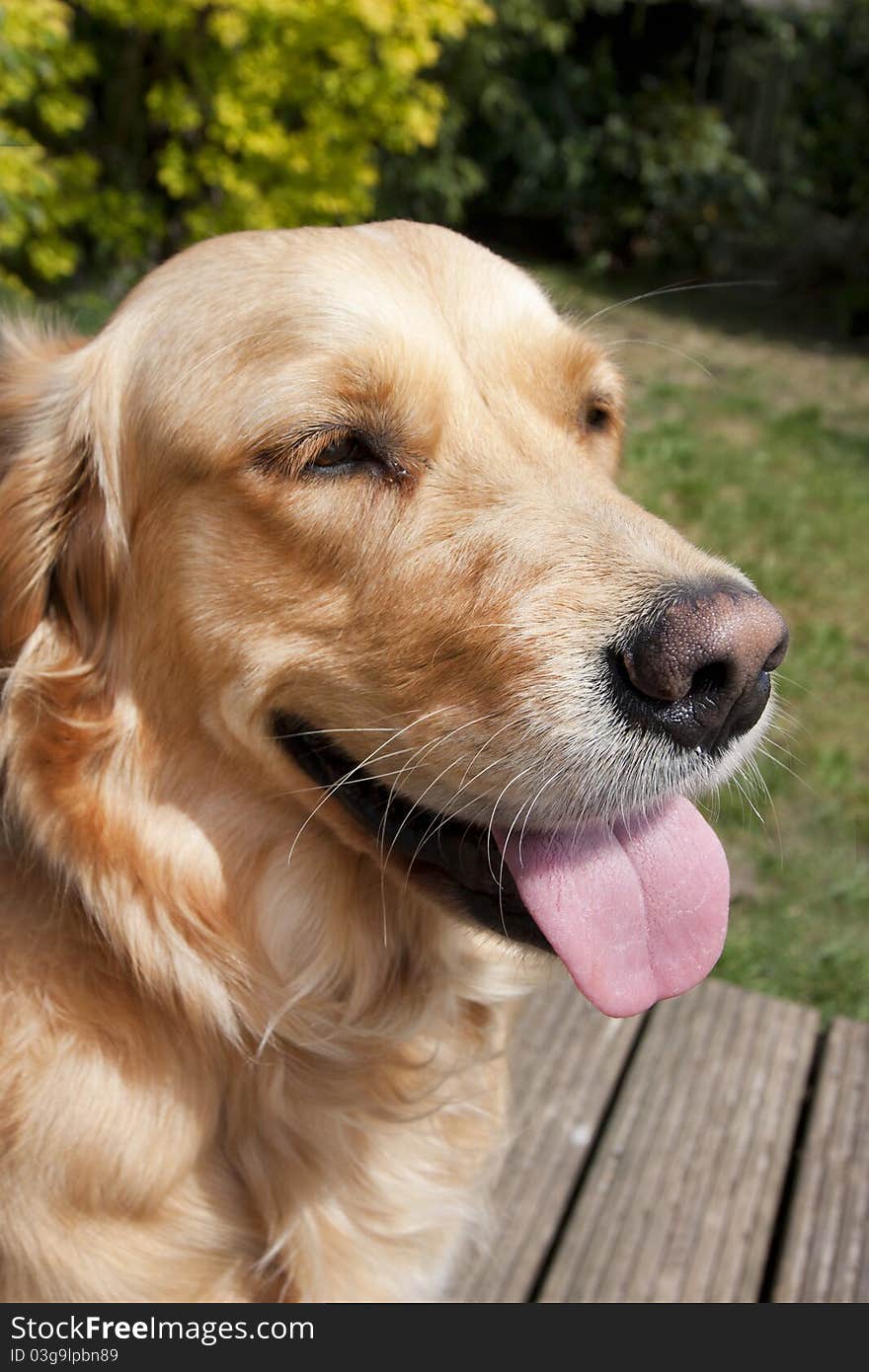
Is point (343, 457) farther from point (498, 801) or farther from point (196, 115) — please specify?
point (196, 115)

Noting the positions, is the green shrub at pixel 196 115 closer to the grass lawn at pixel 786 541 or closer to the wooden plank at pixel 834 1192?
the grass lawn at pixel 786 541

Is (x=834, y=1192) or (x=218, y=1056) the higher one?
(x=218, y=1056)

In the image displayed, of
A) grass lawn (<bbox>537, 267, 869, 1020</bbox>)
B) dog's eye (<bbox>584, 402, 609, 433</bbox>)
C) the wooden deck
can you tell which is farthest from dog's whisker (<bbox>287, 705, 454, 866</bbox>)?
the wooden deck

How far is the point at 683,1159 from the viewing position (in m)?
2.34

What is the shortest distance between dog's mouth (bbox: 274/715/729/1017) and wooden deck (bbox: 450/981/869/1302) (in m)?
0.72

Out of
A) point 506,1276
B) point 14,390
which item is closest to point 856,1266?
point 506,1276

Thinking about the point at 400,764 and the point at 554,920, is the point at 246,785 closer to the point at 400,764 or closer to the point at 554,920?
the point at 400,764

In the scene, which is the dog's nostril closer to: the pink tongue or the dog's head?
the dog's head

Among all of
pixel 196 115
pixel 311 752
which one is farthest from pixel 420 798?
pixel 196 115

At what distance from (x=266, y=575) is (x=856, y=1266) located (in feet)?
5.29

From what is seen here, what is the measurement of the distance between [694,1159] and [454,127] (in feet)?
26.4

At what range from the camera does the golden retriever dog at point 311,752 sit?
5.64 ft

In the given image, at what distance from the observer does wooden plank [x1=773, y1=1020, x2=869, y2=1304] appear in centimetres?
211

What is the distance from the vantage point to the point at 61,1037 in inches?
72.9
